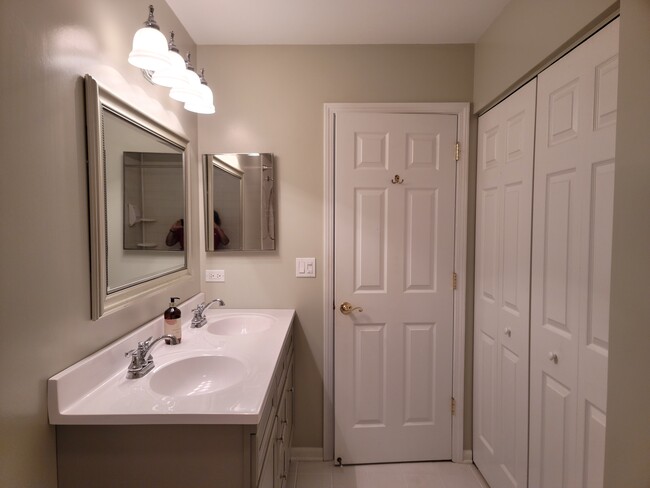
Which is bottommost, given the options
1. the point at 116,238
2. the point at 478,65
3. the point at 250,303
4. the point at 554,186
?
the point at 250,303

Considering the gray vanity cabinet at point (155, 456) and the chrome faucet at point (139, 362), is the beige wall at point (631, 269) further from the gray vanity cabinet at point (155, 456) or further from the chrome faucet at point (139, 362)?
the chrome faucet at point (139, 362)

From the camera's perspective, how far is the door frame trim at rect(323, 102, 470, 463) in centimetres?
189

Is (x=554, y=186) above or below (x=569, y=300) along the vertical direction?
above

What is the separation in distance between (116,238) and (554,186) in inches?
65.9

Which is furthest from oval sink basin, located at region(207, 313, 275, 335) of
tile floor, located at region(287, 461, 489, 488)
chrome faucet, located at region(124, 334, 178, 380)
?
tile floor, located at region(287, 461, 489, 488)

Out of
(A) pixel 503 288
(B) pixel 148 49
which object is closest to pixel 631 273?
(A) pixel 503 288

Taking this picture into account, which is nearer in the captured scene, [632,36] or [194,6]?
[632,36]

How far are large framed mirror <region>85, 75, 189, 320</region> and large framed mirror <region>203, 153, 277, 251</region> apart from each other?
0.24 metres

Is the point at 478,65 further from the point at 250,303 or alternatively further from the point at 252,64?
the point at 250,303

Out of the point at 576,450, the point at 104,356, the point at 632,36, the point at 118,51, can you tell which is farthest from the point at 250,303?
the point at 632,36

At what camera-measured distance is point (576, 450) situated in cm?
118

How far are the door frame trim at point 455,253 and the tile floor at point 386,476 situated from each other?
0.25 ft

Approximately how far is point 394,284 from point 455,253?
1.35 ft

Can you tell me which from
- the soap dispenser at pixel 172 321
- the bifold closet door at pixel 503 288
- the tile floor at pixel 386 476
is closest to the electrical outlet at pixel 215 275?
the soap dispenser at pixel 172 321
